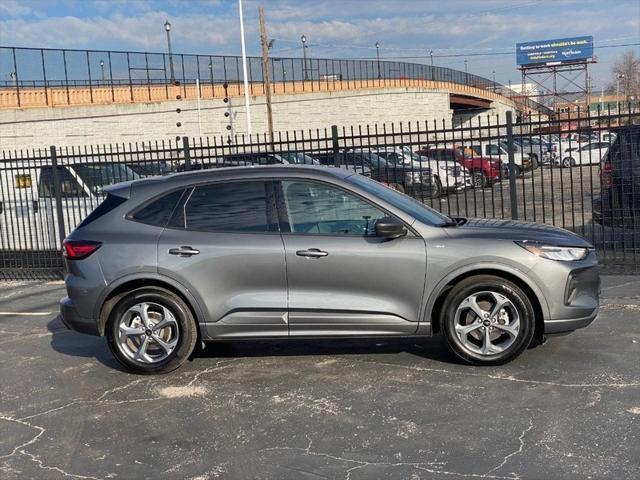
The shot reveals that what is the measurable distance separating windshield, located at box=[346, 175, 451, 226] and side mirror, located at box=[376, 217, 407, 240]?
0.65 feet

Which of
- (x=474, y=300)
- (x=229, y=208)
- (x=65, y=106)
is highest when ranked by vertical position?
(x=65, y=106)

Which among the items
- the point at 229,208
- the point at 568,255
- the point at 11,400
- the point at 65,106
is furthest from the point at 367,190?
the point at 65,106

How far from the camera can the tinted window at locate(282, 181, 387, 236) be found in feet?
19.1

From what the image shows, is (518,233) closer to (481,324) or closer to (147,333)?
(481,324)

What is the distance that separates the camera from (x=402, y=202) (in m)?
6.20

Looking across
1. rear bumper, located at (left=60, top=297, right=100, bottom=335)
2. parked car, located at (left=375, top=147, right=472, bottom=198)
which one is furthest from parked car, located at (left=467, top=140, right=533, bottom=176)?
rear bumper, located at (left=60, top=297, right=100, bottom=335)

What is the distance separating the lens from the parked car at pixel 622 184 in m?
10.0

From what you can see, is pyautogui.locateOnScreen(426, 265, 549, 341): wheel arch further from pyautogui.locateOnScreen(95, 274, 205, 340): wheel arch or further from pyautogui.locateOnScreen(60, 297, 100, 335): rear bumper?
pyautogui.locateOnScreen(60, 297, 100, 335): rear bumper

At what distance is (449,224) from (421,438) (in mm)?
2092

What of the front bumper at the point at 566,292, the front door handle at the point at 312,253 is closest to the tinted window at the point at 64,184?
the front door handle at the point at 312,253

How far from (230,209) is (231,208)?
1 centimetres

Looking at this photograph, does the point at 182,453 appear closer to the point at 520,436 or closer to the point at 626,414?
the point at 520,436

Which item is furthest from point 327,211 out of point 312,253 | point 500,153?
point 500,153

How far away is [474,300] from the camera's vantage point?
5664 millimetres
